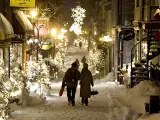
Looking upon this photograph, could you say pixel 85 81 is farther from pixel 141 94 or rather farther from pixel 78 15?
pixel 78 15

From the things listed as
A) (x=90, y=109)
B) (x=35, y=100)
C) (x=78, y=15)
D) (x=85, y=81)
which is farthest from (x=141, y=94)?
(x=78, y=15)

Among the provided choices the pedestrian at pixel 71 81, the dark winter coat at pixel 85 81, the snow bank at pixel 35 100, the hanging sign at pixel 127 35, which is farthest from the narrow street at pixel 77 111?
the hanging sign at pixel 127 35

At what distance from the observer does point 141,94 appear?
18000 millimetres

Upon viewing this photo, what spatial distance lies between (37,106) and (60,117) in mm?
3190

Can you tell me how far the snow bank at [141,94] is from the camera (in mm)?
16131

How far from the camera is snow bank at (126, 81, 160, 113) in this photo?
16.1 m

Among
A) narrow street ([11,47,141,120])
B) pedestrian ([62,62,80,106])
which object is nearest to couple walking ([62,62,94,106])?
pedestrian ([62,62,80,106])

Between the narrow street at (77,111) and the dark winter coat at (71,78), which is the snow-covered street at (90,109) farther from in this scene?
the dark winter coat at (71,78)

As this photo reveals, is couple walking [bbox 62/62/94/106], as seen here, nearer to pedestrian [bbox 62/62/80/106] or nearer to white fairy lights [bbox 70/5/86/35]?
pedestrian [bbox 62/62/80/106]

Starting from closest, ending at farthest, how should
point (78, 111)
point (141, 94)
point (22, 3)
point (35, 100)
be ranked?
point (78, 111), point (141, 94), point (35, 100), point (22, 3)

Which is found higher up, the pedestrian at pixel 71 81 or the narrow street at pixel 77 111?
the pedestrian at pixel 71 81

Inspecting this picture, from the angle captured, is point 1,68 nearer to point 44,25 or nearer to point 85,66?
point 85,66

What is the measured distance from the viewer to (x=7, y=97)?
14.2 metres

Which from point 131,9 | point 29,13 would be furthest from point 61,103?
point 131,9
